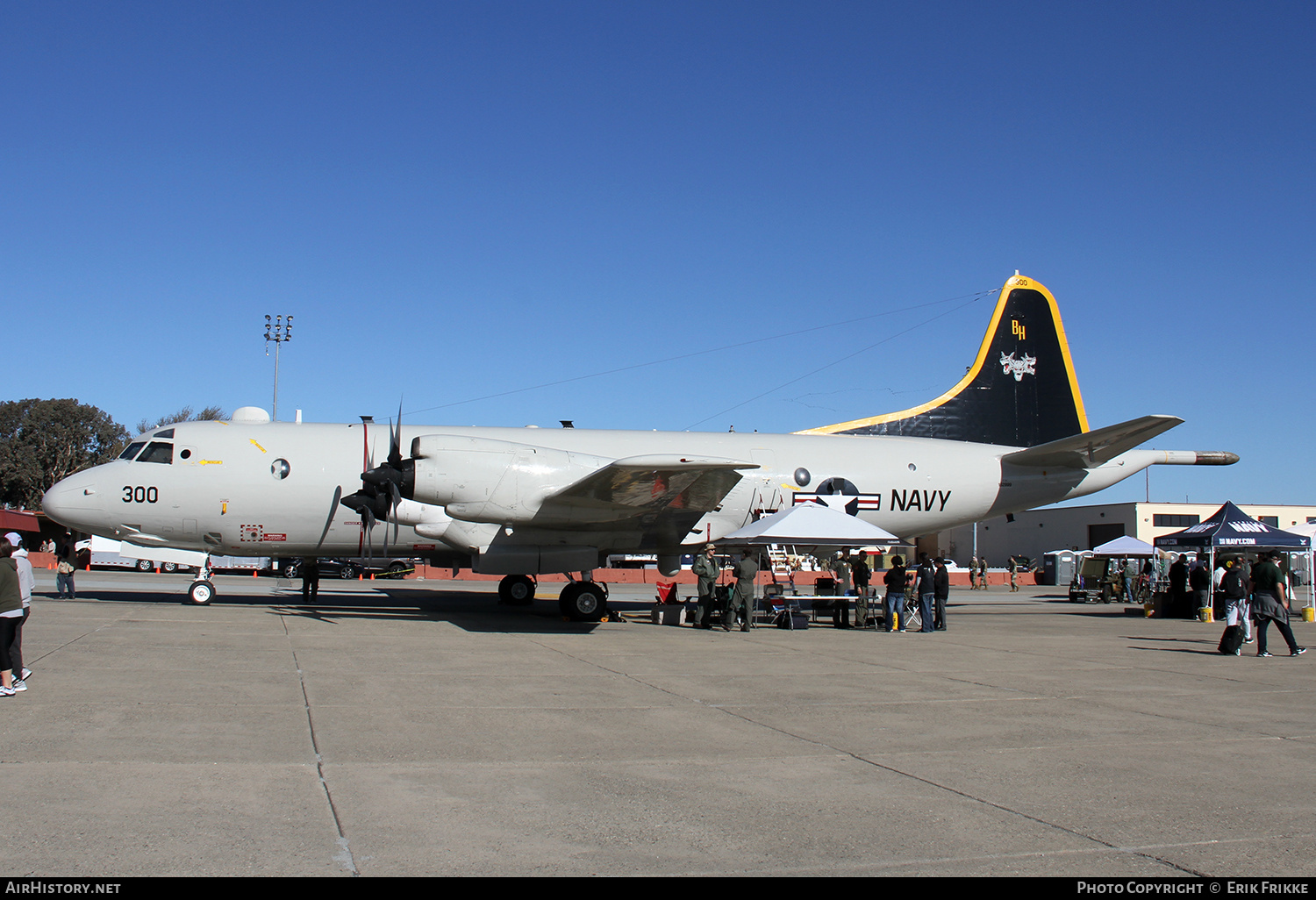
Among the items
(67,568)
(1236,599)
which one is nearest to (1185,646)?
(1236,599)

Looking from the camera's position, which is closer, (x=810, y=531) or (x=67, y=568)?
(x=810, y=531)

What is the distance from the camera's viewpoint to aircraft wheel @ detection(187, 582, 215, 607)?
58.7 feet

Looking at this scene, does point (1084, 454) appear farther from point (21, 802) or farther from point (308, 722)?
point (21, 802)

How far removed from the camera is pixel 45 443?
69062 millimetres

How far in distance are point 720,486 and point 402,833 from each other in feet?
38.3

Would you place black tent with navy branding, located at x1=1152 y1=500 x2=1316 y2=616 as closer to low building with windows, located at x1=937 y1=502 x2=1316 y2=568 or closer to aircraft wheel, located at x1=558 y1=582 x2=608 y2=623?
aircraft wheel, located at x1=558 y1=582 x2=608 y2=623

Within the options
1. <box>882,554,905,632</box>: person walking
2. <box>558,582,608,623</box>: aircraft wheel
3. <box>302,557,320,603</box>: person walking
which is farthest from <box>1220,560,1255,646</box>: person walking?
<box>302,557,320,603</box>: person walking

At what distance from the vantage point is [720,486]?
15773mm

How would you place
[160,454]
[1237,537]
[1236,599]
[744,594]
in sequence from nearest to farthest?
[1236,599] < [744,594] < [160,454] < [1237,537]

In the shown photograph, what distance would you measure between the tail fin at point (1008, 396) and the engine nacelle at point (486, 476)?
8.94 metres

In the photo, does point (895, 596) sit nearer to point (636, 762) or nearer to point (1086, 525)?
point (636, 762)

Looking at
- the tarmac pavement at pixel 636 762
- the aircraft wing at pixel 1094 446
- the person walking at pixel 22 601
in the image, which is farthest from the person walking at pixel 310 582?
the aircraft wing at pixel 1094 446

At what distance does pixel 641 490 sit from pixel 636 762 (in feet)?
30.6

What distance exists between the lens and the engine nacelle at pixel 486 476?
15023 mm
